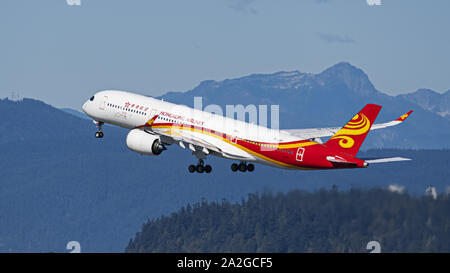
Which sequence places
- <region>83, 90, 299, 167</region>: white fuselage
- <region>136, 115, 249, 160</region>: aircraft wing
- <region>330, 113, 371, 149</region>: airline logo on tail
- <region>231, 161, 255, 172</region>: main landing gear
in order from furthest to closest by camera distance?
<region>231, 161, 255, 172</region>: main landing gear < <region>136, 115, 249, 160</region>: aircraft wing < <region>83, 90, 299, 167</region>: white fuselage < <region>330, 113, 371, 149</region>: airline logo on tail

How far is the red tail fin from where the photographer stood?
6044 centimetres

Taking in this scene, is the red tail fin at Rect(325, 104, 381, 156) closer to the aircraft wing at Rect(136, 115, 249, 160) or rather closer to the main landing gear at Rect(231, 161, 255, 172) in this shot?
the aircraft wing at Rect(136, 115, 249, 160)

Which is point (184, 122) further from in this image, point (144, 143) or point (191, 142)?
point (144, 143)

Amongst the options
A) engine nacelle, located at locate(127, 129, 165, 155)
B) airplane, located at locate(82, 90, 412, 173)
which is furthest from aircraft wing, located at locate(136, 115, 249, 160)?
engine nacelle, located at locate(127, 129, 165, 155)

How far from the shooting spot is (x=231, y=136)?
65.0m

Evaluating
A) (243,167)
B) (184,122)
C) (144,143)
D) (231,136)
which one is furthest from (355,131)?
(144,143)

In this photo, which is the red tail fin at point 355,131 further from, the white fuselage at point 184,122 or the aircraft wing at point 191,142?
the aircraft wing at point 191,142

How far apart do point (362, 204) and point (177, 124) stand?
20663 mm

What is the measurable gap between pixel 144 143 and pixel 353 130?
722 inches
